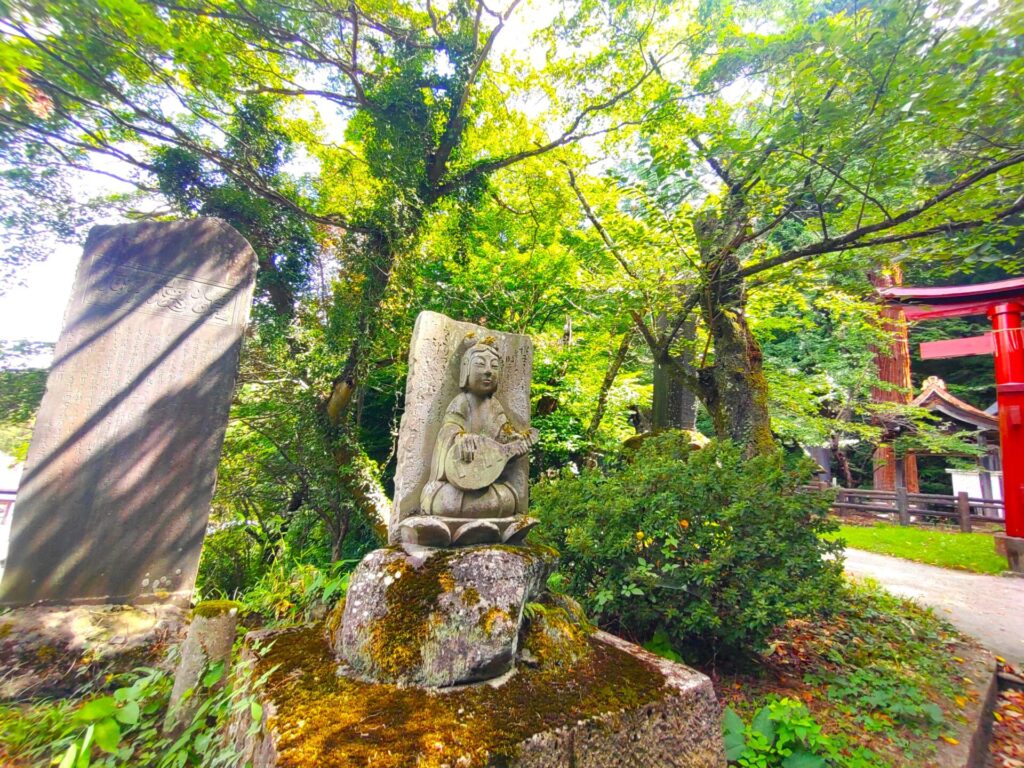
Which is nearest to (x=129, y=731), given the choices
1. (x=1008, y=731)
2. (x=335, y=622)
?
(x=335, y=622)

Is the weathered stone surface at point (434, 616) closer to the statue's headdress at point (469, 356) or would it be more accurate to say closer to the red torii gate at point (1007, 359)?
the statue's headdress at point (469, 356)

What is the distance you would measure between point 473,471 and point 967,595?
23.5ft

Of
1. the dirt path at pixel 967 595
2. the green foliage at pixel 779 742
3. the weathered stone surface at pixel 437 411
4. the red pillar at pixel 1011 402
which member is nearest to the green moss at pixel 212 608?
the weathered stone surface at pixel 437 411

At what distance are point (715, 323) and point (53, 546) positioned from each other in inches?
261

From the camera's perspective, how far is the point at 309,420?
18.4 ft

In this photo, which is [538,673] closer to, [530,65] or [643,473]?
[643,473]

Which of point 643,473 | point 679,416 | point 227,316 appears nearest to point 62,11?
point 227,316

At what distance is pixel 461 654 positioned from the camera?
6.54ft

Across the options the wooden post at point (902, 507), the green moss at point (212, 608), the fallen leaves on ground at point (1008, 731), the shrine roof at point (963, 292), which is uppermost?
the shrine roof at point (963, 292)

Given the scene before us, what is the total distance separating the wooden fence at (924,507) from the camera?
10.6 m

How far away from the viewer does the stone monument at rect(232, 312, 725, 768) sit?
1.64m

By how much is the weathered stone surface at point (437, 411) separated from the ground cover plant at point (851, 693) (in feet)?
5.92

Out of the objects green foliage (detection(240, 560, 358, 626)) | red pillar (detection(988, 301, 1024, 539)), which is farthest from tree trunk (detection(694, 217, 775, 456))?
red pillar (detection(988, 301, 1024, 539))

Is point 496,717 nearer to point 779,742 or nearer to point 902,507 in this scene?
point 779,742
